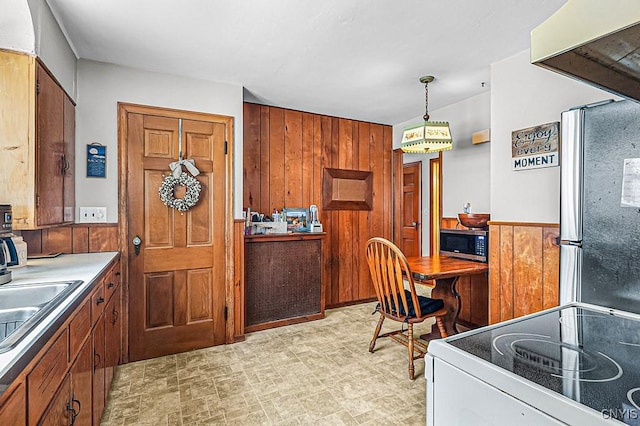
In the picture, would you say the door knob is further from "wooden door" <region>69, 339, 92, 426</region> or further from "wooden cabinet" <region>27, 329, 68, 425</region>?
"wooden cabinet" <region>27, 329, 68, 425</region>

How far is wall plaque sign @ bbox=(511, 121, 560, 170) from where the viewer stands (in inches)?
90.5

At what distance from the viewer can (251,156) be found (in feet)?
12.1

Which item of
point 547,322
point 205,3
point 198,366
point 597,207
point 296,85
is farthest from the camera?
point 296,85

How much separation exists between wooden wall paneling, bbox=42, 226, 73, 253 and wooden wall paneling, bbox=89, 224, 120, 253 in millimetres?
137

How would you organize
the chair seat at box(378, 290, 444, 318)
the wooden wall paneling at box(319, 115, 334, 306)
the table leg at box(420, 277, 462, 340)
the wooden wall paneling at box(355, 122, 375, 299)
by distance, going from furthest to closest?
the wooden wall paneling at box(355, 122, 375, 299) → the wooden wall paneling at box(319, 115, 334, 306) → the table leg at box(420, 277, 462, 340) → the chair seat at box(378, 290, 444, 318)

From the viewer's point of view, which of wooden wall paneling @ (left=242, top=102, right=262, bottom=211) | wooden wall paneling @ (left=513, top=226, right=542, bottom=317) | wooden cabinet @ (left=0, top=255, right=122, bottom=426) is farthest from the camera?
wooden wall paneling @ (left=242, top=102, right=262, bottom=211)

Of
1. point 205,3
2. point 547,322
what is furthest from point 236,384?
point 205,3

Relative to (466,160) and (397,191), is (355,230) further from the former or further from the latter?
(466,160)

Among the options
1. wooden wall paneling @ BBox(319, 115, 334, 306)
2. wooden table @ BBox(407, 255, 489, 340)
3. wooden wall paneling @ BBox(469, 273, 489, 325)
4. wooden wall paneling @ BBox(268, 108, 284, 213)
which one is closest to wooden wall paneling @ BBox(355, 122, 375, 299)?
wooden wall paneling @ BBox(319, 115, 334, 306)

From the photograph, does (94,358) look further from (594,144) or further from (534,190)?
(534,190)

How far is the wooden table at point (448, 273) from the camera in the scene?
2.52 meters

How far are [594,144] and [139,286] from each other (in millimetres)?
3093

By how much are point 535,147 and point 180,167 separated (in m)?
2.73

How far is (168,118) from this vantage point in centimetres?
286
